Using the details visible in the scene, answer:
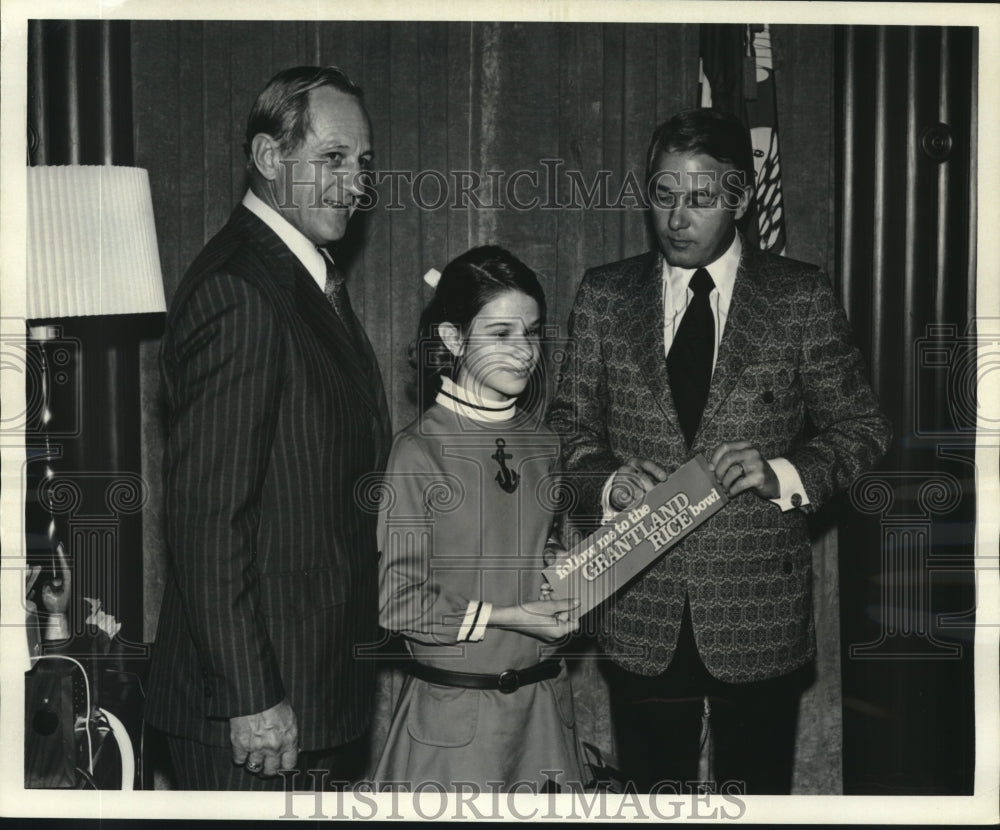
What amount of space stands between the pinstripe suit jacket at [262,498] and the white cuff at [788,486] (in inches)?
31.9

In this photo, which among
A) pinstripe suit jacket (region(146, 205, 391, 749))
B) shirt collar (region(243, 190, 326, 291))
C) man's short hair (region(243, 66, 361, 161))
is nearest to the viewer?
pinstripe suit jacket (region(146, 205, 391, 749))

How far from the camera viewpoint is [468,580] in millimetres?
2201

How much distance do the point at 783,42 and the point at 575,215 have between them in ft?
1.86

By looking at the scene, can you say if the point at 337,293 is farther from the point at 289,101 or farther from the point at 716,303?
the point at 716,303

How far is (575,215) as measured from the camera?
7.48ft

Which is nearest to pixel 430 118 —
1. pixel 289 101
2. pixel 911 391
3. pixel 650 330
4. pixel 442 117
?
pixel 442 117

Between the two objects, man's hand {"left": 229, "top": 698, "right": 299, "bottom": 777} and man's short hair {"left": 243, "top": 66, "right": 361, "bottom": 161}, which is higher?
man's short hair {"left": 243, "top": 66, "right": 361, "bottom": 161}

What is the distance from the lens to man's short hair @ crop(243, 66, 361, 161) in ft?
7.29

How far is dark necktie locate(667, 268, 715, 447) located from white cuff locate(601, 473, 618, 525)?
183 mm

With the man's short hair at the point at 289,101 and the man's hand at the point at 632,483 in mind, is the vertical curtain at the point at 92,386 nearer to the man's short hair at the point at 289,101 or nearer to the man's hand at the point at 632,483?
the man's short hair at the point at 289,101

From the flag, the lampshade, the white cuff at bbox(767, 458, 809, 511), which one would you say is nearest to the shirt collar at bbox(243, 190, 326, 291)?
the lampshade

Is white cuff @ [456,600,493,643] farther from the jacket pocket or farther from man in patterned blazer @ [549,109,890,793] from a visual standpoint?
man in patterned blazer @ [549,109,890,793]

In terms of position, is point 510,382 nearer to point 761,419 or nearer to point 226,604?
point 761,419

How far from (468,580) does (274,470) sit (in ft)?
1.52
